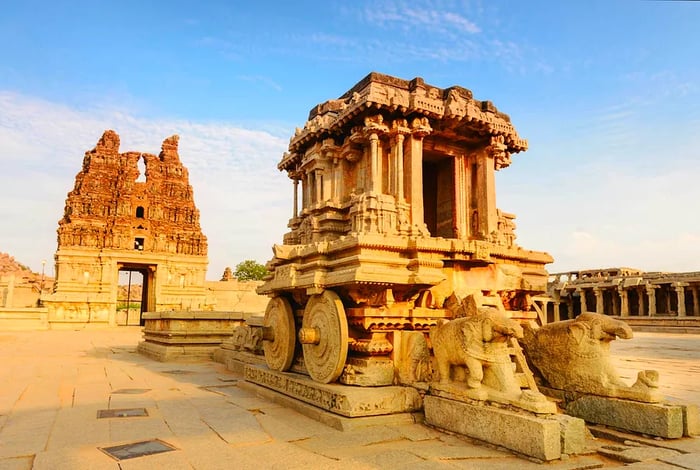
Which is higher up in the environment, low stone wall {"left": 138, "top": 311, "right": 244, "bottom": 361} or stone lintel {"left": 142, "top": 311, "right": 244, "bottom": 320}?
stone lintel {"left": 142, "top": 311, "right": 244, "bottom": 320}

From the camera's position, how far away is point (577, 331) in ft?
17.8

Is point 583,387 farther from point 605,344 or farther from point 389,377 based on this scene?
point 389,377

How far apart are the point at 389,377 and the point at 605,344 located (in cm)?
237

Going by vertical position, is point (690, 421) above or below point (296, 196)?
below

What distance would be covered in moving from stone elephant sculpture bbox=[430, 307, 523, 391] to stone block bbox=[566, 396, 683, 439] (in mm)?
1137

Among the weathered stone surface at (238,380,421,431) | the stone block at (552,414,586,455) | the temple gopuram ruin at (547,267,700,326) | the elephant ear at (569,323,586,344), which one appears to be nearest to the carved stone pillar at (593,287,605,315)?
the temple gopuram ruin at (547,267,700,326)

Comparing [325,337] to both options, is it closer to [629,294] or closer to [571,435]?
[571,435]

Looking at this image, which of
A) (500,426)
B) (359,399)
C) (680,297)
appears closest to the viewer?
(500,426)

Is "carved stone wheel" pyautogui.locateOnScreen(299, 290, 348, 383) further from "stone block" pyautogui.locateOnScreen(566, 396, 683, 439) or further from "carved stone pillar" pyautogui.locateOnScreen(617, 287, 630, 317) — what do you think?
"carved stone pillar" pyautogui.locateOnScreen(617, 287, 630, 317)

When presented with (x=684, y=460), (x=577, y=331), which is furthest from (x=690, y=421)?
(x=577, y=331)

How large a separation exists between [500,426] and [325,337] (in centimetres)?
251

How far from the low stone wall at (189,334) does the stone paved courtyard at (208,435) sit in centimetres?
390

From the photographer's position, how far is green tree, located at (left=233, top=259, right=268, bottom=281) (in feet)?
211

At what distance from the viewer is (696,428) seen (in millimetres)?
4574
